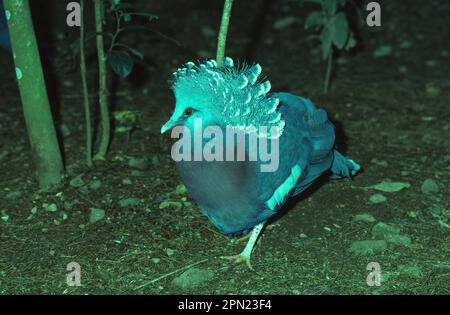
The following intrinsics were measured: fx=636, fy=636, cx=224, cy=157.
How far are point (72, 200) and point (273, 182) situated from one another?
46.6 inches

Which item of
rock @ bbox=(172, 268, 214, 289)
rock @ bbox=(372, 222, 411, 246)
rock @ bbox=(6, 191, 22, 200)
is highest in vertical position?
rock @ bbox=(6, 191, 22, 200)

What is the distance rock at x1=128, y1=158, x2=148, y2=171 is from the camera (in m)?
3.77

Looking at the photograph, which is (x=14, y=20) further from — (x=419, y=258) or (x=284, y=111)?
(x=419, y=258)

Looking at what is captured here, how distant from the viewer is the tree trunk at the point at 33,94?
10.4 ft

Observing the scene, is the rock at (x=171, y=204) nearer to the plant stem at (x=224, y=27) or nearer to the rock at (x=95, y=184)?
the rock at (x=95, y=184)

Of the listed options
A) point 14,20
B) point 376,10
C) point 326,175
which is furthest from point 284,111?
point 376,10

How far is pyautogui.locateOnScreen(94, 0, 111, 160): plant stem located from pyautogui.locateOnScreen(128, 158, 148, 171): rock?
0.55 ft

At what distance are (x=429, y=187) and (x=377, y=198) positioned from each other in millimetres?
Result: 323

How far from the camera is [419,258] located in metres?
3.04

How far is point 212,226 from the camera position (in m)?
3.30

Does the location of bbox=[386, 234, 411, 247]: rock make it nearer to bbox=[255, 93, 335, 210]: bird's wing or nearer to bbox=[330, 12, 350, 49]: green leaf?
bbox=[255, 93, 335, 210]: bird's wing

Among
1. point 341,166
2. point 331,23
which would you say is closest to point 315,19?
point 331,23

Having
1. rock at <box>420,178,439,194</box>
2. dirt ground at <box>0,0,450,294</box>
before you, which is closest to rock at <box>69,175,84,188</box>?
dirt ground at <box>0,0,450,294</box>

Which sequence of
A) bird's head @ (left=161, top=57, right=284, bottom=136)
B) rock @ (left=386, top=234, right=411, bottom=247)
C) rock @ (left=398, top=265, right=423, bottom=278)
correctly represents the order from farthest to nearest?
rock @ (left=386, top=234, right=411, bottom=247)
rock @ (left=398, top=265, right=423, bottom=278)
bird's head @ (left=161, top=57, right=284, bottom=136)
